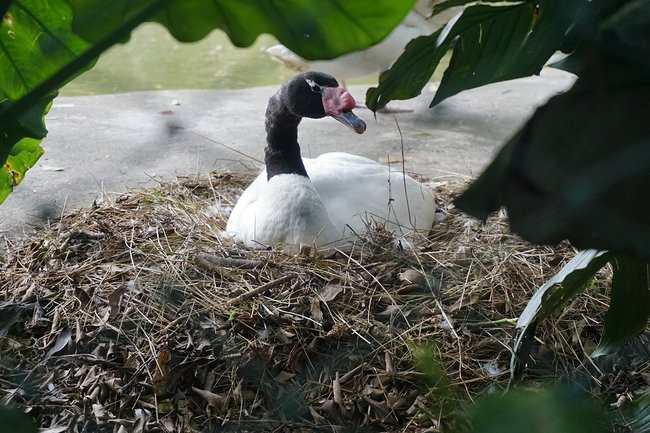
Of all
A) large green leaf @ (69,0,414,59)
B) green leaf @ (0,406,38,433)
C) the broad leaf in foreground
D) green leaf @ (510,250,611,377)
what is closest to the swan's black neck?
green leaf @ (510,250,611,377)

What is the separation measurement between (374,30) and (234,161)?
6.51ft

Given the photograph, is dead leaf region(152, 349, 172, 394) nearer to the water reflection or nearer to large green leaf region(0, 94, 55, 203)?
large green leaf region(0, 94, 55, 203)

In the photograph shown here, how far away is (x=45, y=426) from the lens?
134 centimetres

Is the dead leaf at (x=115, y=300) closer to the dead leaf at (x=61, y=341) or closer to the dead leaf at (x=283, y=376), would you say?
the dead leaf at (x=61, y=341)

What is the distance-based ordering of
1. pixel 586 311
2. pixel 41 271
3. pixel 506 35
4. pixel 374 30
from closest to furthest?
pixel 374 30, pixel 506 35, pixel 586 311, pixel 41 271

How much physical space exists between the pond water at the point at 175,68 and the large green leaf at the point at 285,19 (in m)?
2.86

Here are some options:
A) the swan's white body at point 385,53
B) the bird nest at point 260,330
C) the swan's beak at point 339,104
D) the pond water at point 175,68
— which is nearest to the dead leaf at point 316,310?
the bird nest at point 260,330

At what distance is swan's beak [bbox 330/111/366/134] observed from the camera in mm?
1977

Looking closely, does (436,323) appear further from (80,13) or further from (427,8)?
(427,8)

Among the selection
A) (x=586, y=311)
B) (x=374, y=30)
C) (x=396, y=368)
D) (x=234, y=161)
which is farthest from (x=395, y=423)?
(x=234, y=161)

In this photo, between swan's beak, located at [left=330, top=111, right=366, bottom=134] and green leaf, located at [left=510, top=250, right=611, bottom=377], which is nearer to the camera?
green leaf, located at [left=510, top=250, right=611, bottom=377]

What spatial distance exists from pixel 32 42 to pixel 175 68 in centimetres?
340

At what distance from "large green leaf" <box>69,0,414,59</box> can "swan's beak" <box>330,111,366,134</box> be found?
120 cm

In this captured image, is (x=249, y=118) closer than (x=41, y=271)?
No
